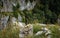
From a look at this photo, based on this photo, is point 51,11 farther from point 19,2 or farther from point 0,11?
point 0,11

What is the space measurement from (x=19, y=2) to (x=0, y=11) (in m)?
1.03

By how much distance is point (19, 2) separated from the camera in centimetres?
1044

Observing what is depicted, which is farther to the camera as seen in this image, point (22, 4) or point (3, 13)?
point (22, 4)

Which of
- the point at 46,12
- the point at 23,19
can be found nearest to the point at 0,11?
the point at 23,19

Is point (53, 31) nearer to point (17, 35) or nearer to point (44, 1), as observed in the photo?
point (17, 35)

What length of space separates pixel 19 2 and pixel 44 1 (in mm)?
1151

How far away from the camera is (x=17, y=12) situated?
1004cm

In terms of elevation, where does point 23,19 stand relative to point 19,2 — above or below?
below

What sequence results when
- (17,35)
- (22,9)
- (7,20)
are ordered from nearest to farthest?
(17,35)
(7,20)
(22,9)

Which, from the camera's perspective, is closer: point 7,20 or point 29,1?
point 7,20

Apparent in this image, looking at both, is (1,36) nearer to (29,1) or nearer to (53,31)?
(53,31)

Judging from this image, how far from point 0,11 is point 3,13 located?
0.19m

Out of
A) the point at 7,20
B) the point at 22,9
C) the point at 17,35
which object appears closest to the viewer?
the point at 17,35

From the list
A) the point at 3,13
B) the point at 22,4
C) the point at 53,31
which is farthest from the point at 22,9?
the point at 53,31
